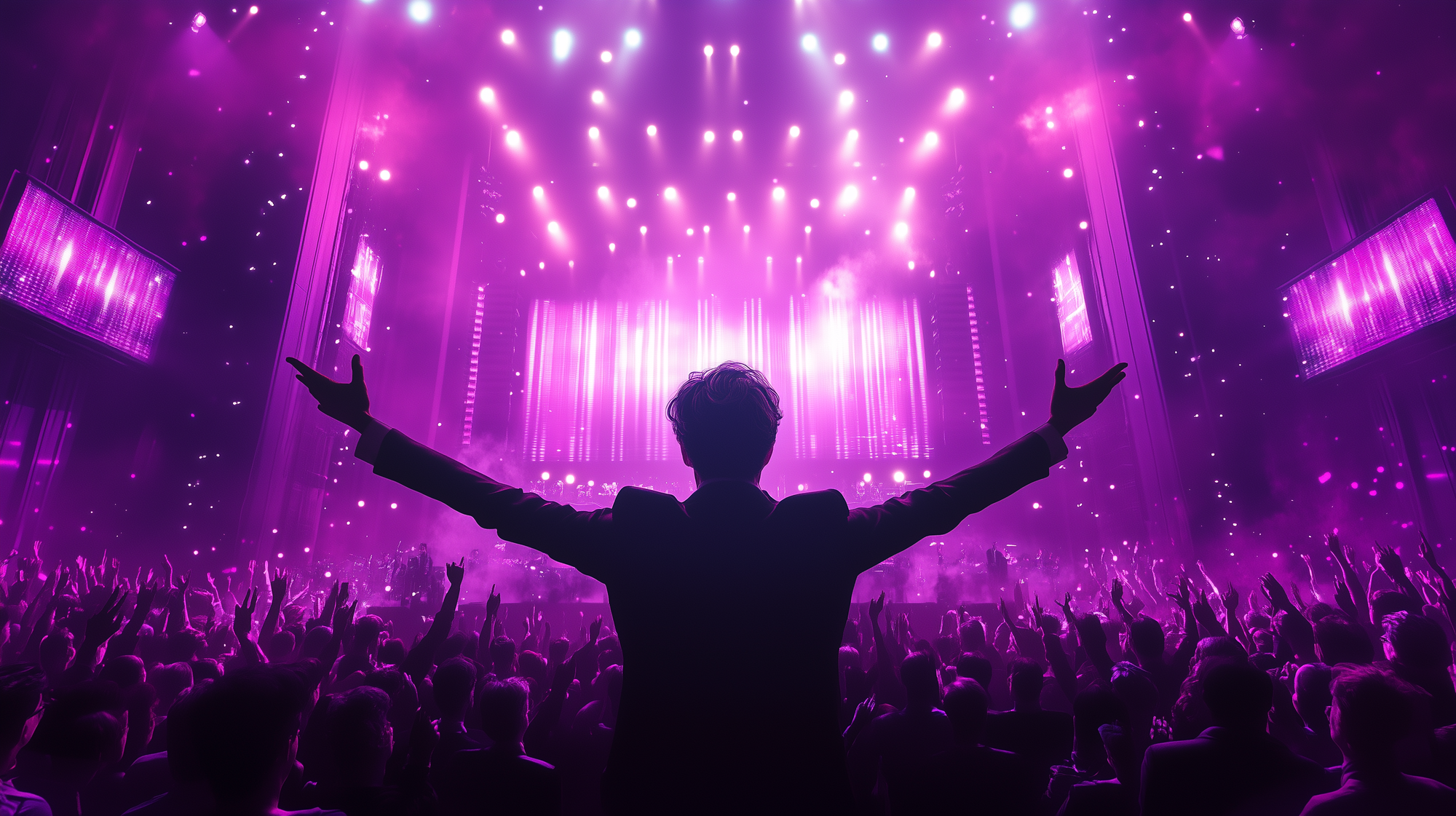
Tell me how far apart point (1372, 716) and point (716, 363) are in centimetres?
2214

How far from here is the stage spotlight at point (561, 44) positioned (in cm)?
1505

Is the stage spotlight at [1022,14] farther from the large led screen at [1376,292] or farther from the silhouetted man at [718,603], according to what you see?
the silhouetted man at [718,603]

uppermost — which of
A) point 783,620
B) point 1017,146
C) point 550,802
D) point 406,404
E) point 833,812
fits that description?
point 1017,146

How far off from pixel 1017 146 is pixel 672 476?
1627cm

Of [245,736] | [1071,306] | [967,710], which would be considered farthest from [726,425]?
[1071,306]

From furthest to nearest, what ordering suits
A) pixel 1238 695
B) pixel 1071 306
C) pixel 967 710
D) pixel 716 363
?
pixel 716 363 → pixel 1071 306 → pixel 967 710 → pixel 1238 695

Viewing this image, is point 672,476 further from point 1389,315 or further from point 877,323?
point 1389,315

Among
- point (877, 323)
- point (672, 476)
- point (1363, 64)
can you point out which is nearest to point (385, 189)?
point (672, 476)

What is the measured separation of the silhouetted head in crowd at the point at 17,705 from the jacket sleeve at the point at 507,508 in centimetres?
198

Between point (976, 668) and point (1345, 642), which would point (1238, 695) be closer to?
point (976, 668)

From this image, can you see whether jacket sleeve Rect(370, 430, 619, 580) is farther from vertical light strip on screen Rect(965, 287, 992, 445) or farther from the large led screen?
vertical light strip on screen Rect(965, 287, 992, 445)

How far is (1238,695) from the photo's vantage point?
1966 millimetres

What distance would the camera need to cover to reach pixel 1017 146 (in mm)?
16172

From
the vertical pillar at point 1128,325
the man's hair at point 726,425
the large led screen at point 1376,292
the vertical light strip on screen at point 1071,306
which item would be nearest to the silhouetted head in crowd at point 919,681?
the man's hair at point 726,425
